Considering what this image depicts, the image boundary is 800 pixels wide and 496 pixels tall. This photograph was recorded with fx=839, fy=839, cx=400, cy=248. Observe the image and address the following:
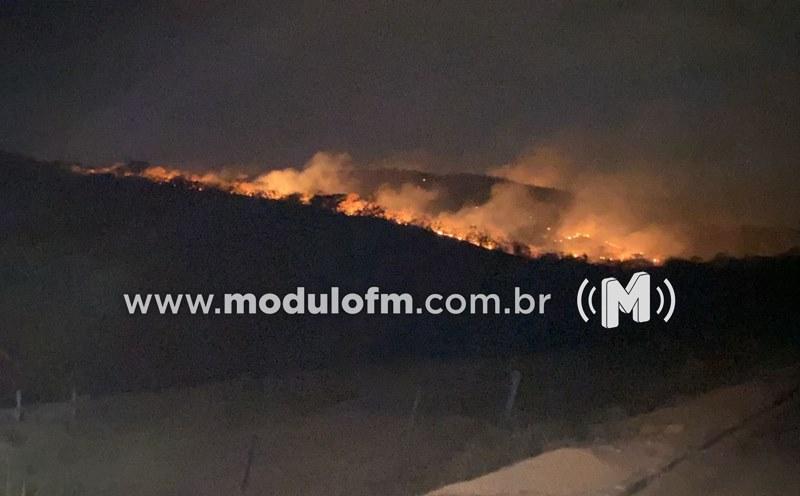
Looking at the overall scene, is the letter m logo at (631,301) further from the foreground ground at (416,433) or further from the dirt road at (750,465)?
the dirt road at (750,465)

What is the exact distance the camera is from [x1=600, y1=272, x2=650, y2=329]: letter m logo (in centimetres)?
179

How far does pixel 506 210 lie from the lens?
1795 millimetres

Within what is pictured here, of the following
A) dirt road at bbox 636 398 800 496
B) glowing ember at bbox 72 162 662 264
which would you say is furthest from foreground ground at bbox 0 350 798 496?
glowing ember at bbox 72 162 662 264

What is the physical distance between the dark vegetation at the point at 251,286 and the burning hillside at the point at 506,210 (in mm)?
27

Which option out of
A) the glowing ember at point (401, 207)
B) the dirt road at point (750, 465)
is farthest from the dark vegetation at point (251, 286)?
the dirt road at point (750, 465)

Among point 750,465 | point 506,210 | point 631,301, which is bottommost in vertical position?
point 750,465

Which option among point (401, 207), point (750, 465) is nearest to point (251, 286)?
point (401, 207)

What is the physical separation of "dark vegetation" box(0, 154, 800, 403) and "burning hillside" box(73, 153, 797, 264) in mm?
27

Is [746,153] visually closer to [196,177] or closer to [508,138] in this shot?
[508,138]

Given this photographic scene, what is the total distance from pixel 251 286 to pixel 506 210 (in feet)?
1.85

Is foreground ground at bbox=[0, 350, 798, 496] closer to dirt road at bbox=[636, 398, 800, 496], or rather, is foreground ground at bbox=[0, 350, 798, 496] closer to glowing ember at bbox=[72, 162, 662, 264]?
dirt road at bbox=[636, 398, 800, 496]

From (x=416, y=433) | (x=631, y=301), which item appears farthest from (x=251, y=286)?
(x=631, y=301)

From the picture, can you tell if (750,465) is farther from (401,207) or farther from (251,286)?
(251,286)

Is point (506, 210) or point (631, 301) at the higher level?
point (506, 210)
